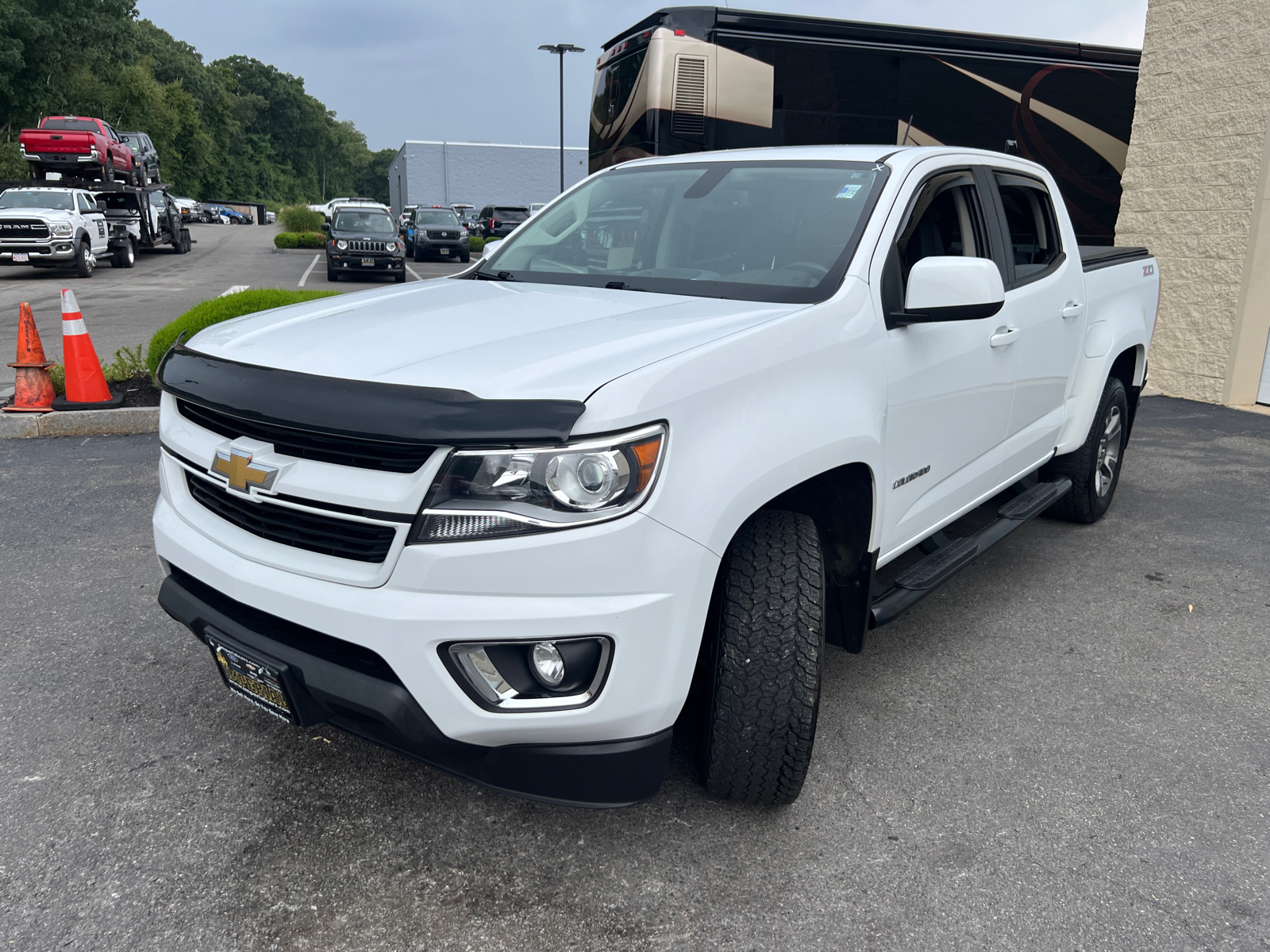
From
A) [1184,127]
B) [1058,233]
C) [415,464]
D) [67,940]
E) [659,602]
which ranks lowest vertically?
[67,940]

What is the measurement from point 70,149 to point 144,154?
5946 millimetres

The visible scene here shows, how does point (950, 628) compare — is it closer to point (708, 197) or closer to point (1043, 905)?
point (1043, 905)

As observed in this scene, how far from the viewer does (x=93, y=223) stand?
20891 millimetres

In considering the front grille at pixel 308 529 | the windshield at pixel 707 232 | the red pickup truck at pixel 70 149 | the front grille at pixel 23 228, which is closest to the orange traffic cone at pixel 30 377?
the windshield at pixel 707 232

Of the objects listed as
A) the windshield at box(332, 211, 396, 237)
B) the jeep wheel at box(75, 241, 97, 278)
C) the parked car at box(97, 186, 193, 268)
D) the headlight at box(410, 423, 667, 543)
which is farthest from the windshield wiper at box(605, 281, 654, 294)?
the parked car at box(97, 186, 193, 268)

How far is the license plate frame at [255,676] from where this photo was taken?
2.13 meters

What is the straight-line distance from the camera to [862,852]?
239 centimetres

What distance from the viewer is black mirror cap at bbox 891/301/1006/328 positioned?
2688 millimetres

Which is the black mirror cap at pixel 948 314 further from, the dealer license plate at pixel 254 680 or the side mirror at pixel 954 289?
the dealer license plate at pixel 254 680

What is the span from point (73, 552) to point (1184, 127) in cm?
1015

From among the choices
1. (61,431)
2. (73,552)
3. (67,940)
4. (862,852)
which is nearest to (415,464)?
(67,940)

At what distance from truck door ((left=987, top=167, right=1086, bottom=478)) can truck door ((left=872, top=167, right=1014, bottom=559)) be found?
0.41 ft

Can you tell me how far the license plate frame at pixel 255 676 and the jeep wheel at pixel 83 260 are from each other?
69.3ft

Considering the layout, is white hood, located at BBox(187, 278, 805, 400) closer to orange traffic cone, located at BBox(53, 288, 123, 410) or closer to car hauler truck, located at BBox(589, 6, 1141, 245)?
orange traffic cone, located at BBox(53, 288, 123, 410)
